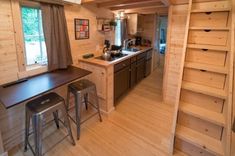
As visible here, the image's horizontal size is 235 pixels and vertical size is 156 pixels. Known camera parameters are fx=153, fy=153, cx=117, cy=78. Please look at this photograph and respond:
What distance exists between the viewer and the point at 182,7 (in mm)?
2639

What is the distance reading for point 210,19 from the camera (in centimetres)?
181

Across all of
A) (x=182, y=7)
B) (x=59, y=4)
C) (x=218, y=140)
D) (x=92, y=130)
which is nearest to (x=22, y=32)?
(x=59, y=4)

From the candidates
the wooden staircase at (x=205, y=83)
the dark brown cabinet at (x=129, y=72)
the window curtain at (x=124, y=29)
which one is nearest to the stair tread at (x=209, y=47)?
the wooden staircase at (x=205, y=83)

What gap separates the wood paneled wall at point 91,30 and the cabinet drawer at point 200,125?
2069 millimetres

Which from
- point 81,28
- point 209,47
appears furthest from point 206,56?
point 81,28

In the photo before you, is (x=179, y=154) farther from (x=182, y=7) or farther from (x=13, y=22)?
(x=13, y=22)

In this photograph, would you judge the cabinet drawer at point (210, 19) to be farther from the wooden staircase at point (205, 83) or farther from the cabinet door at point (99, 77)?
the cabinet door at point (99, 77)

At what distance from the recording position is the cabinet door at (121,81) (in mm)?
2987

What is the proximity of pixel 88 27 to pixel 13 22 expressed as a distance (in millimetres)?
1375

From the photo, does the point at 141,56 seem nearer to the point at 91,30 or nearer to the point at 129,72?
the point at 129,72

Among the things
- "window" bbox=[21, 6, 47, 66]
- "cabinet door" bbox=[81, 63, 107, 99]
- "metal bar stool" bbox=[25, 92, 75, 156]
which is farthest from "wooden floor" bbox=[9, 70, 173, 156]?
"window" bbox=[21, 6, 47, 66]

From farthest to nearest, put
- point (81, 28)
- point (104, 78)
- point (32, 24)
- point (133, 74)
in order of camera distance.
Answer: point (133, 74), point (81, 28), point (104, 78), point (32, 24)

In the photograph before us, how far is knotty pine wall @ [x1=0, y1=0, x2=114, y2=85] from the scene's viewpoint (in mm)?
1852

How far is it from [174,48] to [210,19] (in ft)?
3.57
